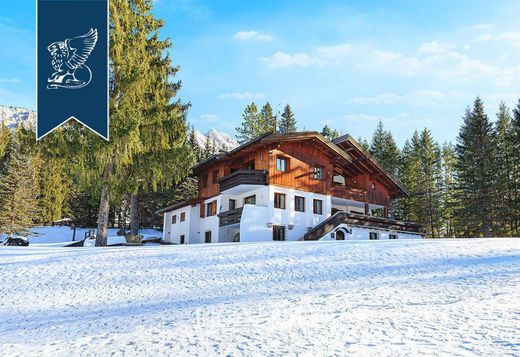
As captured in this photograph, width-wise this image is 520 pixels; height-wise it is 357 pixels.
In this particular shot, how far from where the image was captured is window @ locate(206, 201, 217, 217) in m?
33.4

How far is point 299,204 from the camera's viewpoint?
3122 cm

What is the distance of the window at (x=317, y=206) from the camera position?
1270 inches

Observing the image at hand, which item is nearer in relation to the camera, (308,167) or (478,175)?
(308,167)

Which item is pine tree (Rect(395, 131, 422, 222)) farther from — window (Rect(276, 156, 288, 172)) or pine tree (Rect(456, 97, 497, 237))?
window (Rect(276, 156, 288, 172))

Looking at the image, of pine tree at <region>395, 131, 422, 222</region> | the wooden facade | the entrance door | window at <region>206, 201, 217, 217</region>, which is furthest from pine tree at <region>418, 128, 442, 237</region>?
window at <region>206, 201, 217, 217</region>

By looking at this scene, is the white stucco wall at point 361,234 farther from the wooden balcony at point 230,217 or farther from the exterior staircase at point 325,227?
the wooden balcony at point 230,217

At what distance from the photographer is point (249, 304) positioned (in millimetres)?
7750

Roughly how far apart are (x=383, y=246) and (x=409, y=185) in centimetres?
4008

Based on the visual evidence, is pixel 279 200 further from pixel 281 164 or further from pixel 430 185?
pixel 430 185

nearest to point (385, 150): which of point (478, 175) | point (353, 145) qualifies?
point (478, 175)

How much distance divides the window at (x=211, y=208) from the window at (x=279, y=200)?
5658 mm

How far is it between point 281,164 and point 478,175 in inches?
827

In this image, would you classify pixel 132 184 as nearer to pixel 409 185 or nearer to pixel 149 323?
pixel 149 323

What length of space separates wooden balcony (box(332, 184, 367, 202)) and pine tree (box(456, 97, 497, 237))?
1130cm
